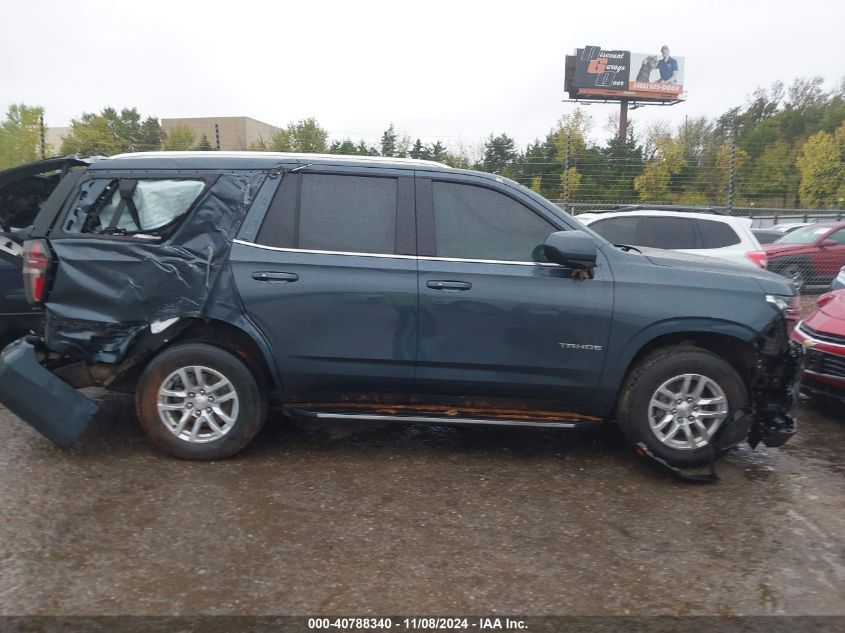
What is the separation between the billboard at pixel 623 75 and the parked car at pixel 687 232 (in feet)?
184

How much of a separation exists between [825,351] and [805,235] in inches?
373

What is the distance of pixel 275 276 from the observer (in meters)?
4.29

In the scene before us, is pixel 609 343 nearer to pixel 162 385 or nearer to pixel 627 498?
pixel 627 498

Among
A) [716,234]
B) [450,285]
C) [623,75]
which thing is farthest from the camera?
[623,75]

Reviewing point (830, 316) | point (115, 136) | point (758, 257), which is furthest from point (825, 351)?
point (115, 136)

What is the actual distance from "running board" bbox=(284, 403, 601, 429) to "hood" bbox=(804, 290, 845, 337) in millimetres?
2415

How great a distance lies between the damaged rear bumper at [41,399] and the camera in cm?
422

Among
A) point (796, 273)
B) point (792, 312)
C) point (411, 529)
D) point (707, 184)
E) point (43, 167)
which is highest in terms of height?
point (707, 184)

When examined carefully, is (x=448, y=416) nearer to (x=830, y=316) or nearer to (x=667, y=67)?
(x=830, y=316)

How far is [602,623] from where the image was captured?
286cm

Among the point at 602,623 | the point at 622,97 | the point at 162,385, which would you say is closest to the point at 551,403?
the point at 602,623

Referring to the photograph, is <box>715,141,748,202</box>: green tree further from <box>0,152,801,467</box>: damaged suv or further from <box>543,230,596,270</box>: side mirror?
<box>543,230,596,270</box>: side mirror

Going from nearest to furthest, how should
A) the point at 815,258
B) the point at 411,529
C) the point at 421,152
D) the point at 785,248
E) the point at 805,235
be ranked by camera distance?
the point at 411,529 < the point at 815,258 < the point at 785,248 < the point at 805,235 < the point at 421,152

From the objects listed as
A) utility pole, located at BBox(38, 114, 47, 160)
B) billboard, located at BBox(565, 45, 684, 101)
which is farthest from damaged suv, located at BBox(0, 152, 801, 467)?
billboard, located at BBox(565, 45, 684, 101)
